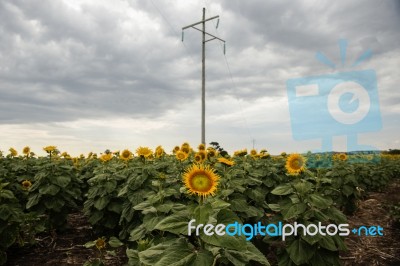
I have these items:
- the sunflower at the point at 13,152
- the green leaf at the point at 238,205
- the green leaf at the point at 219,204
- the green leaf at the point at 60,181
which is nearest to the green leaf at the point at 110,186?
the green leaf at the point at 60,181

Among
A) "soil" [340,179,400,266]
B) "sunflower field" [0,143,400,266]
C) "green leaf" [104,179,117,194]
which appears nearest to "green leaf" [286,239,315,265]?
"sunflower field" [0,143,400,266]

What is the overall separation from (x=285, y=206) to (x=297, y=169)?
66 cm

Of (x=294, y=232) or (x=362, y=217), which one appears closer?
(x=294, y=232)

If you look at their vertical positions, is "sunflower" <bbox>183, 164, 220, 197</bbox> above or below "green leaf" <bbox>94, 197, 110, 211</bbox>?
above

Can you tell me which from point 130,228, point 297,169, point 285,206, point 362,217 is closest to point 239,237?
point 285,206

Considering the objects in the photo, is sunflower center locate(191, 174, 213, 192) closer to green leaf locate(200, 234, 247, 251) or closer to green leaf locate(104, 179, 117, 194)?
green leaf locate(200, 234, 247, 251)

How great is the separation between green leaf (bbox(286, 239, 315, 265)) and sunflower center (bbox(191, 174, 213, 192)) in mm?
1901

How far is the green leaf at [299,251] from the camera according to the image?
378 centimetres

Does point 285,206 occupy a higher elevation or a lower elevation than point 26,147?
lower

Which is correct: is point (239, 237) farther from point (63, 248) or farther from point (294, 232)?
point (63, 248)

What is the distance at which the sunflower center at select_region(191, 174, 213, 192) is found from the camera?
2439mm

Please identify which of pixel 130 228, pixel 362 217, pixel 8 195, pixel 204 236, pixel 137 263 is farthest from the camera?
pixel 362 217

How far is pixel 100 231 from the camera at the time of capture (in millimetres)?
6344

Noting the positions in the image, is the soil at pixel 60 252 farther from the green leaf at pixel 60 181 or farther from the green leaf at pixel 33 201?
the green leaf at pixel 60 181
